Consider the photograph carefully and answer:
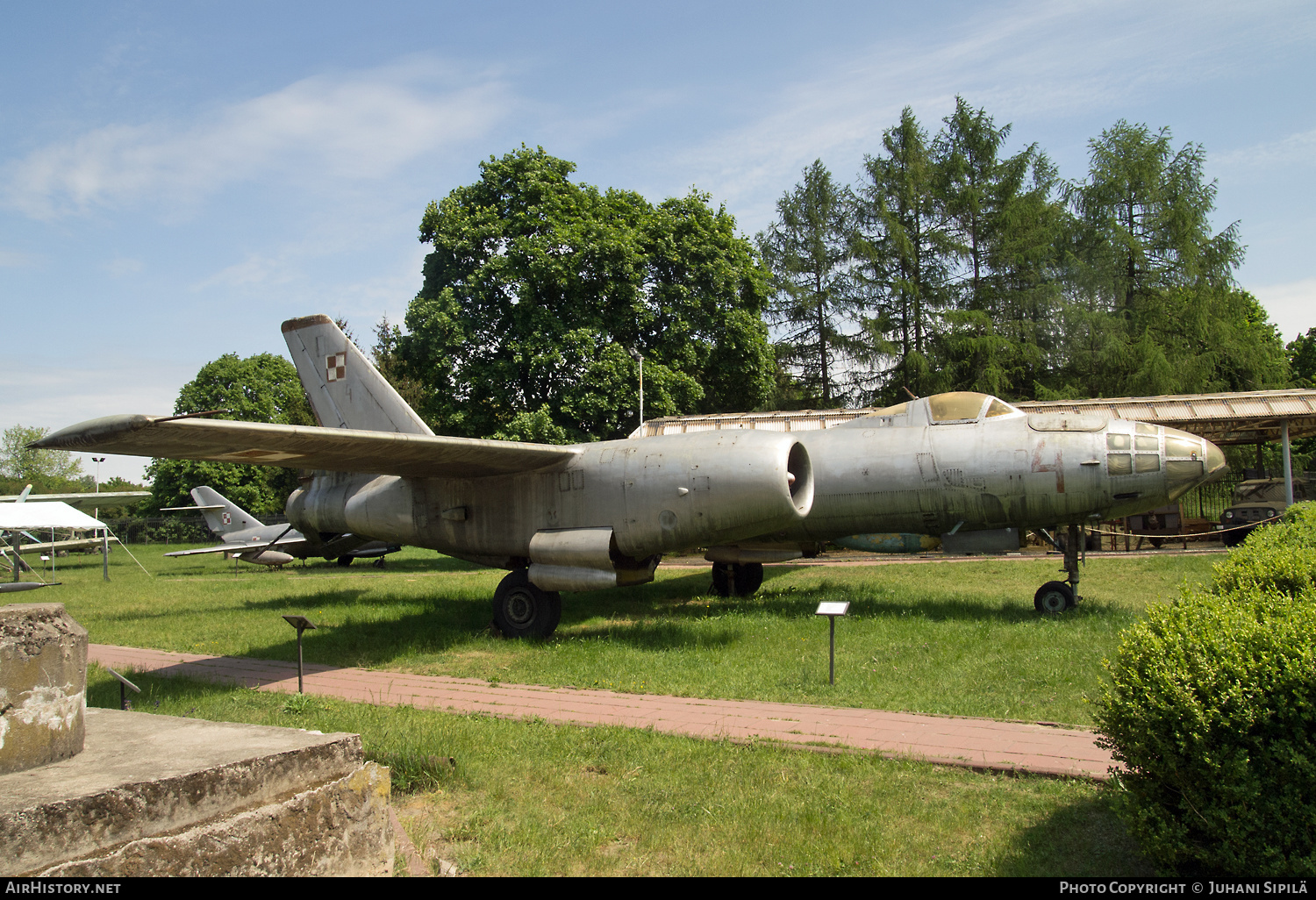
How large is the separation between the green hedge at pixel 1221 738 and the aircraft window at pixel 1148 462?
7.03 meters

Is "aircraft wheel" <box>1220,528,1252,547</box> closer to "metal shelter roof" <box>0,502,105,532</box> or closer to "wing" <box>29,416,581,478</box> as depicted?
"wing" <box>29,416,581,478</box>

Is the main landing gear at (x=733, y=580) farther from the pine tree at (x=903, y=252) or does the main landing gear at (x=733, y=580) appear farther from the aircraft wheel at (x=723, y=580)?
the pine tree at (x=903, y=252)

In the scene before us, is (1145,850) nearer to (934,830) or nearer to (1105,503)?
(934,830)

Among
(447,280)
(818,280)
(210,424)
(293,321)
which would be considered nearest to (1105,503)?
(210,424)

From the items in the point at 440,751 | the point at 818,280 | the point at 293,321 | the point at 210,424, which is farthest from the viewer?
the point at 818,280

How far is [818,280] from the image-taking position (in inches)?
1357

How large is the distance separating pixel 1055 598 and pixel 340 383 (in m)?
11.6

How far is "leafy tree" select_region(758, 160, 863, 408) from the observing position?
3397cm

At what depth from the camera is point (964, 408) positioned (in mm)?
11359

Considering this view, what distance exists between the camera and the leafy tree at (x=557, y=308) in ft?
77.6

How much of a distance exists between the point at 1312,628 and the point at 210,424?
8.38 m

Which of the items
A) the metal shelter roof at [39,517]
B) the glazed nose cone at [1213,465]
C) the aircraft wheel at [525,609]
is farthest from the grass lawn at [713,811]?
the metal shelter roof at [39,517]

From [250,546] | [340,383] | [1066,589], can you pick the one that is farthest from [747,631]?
[250,546]

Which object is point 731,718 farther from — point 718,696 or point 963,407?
point 963,407
